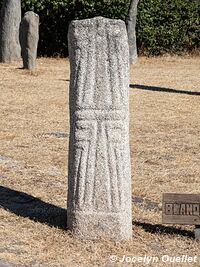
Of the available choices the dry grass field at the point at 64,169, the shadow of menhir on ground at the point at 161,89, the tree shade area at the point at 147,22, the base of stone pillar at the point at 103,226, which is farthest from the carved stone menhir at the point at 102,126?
the tree shade area at the point at 147,22

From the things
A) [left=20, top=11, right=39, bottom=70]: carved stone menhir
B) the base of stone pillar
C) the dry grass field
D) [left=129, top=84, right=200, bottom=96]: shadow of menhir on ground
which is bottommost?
[left=129, top=84, right=200, bottom=96]: shadow of menhir on ground

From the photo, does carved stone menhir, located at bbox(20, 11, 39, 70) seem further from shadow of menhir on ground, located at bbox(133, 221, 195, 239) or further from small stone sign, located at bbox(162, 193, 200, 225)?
small stone sign, located at bbox(162, 193, 200, 225)

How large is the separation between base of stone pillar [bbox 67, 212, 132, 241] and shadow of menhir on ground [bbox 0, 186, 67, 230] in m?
0.27

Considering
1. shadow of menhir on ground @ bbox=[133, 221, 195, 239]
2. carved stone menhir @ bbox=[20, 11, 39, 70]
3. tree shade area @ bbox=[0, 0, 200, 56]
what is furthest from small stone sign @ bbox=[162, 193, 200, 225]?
tree shade area @ bbox=[0, 0, 200, 56]

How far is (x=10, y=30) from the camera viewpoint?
837 inches

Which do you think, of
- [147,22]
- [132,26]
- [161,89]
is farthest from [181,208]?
[147,22]

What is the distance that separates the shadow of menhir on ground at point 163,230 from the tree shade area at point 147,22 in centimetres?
1760

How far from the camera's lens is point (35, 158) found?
29.4 feet

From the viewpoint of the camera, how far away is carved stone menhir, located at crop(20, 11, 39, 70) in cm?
1833

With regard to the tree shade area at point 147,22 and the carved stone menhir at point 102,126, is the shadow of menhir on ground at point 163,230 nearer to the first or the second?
the carved stone menhir at point 102,126

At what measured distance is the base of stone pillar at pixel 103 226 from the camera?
6.05 meters

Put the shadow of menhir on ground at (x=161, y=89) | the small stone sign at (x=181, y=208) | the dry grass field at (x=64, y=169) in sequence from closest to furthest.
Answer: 1. the dry grass field at (x=64, y=169)
2. the small stone sign at (x=181, y=208)
3. the shadow of menhir on ground at (x=161, y=89)

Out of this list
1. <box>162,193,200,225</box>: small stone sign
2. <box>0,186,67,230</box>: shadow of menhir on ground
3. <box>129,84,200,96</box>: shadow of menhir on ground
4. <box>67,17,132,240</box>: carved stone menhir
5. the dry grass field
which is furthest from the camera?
<box>129,84,200,96</box>: shadow of menhir on ground

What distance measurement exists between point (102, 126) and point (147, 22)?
18271 millimetres
